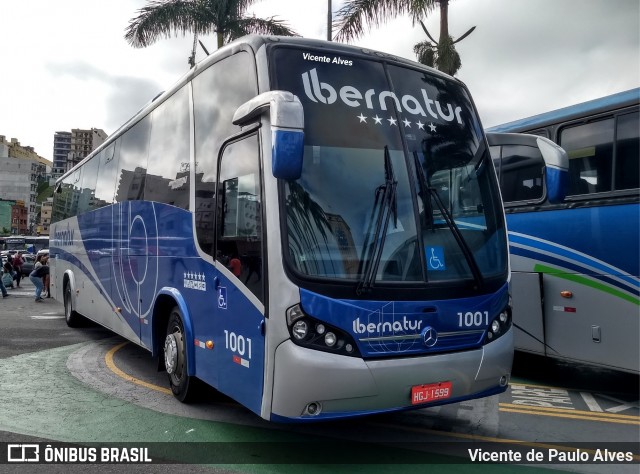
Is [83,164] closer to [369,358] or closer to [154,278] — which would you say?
[154,278]

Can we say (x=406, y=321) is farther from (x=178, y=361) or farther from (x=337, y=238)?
(x=178, y=361)

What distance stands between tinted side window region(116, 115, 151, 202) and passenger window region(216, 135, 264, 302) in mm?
2867

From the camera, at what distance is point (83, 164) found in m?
11.8

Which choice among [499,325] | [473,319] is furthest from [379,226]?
[499,325]

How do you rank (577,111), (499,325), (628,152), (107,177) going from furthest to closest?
(107,177) → (577,111) → (628,152) → (499,325)

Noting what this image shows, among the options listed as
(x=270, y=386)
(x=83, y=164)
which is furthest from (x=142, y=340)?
(x=83, y=164)

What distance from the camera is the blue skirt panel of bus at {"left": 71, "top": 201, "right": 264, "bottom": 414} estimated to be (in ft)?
15.5

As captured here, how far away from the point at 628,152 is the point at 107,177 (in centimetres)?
759

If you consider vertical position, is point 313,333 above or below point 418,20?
below

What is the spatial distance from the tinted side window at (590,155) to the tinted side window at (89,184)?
25.3 feet

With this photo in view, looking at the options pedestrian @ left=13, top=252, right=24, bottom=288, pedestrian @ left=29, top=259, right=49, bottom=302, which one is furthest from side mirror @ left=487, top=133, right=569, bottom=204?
pedestrian @ left=13, top=252, right=24, bottom=288

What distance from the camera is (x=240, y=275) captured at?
4.82 metres

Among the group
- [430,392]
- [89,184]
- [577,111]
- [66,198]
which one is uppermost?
[577,111]

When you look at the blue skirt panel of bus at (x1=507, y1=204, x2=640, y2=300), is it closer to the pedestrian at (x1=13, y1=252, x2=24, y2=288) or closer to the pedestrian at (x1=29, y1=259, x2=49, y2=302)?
the pedestrian at (x1=29, y1=259, x2=49, y2=302)
